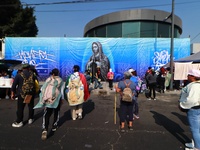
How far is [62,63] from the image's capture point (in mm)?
20672

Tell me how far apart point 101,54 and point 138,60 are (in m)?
3.70

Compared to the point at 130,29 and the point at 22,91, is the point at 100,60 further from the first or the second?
the point at 22,91

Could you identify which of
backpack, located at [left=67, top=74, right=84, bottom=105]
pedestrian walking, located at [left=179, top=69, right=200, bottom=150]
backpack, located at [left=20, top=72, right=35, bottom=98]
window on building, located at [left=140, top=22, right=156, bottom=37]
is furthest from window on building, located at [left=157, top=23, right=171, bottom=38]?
pedestrian walking, located at [left=179, top=69, right=200, bottom=150]

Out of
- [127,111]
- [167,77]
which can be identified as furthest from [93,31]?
[127,111]

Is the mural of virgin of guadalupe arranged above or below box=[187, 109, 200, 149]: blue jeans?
above

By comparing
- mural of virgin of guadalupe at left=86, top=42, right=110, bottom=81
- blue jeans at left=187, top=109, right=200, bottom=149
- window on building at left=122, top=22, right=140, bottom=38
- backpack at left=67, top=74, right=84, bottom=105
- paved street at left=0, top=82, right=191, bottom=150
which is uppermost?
window on building at left=122, top=22, right=140, bottom=38

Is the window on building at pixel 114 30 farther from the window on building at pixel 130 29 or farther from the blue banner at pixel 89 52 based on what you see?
the blue banner at pixel 89 52

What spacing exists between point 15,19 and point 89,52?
1253 cm

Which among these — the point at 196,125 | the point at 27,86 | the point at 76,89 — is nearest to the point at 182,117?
the point at 196,125

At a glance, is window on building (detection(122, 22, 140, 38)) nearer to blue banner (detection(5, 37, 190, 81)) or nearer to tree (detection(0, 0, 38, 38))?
blue banner (detection(5, 37, 190, 81))

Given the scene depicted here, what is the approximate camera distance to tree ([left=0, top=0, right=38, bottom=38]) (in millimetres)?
25688

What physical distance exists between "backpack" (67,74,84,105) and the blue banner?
13.7m

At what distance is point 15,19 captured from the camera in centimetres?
A: 2683

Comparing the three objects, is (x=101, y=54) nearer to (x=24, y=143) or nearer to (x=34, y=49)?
(x=34, y=49)
